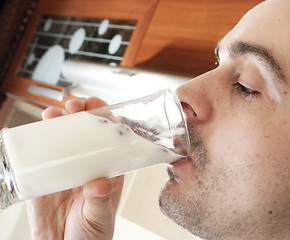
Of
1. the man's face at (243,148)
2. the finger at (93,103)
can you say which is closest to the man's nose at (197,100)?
the man's face at (243,148)

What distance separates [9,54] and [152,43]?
1651 millimetres

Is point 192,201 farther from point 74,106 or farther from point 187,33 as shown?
point 187,33

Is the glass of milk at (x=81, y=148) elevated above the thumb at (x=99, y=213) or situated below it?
above

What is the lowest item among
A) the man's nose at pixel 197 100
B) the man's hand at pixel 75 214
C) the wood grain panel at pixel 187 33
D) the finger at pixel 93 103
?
the man's hand at pixel 75 214

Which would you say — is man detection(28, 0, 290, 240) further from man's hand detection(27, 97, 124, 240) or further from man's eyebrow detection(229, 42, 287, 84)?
man's hand detection(27, 97, 124, 240)

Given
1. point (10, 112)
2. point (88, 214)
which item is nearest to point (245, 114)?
point (88, 214)

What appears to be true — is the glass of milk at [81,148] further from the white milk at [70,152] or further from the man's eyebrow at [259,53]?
the man's eyebrow at [259,53]

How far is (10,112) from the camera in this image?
277 centimetres

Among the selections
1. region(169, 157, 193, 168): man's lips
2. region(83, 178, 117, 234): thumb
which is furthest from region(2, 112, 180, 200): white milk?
region(83, 178, 117, 234): thumb

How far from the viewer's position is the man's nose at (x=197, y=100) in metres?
0.90

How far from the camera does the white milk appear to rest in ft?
2.37

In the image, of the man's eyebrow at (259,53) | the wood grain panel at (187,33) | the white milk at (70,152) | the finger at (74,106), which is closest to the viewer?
the white milk at (70,152)

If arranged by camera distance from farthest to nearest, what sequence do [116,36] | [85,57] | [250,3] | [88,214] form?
[85,57]
[116,36]
[250,3]
[88,214]

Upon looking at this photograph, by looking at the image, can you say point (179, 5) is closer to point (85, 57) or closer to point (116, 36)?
point (116, 36)
